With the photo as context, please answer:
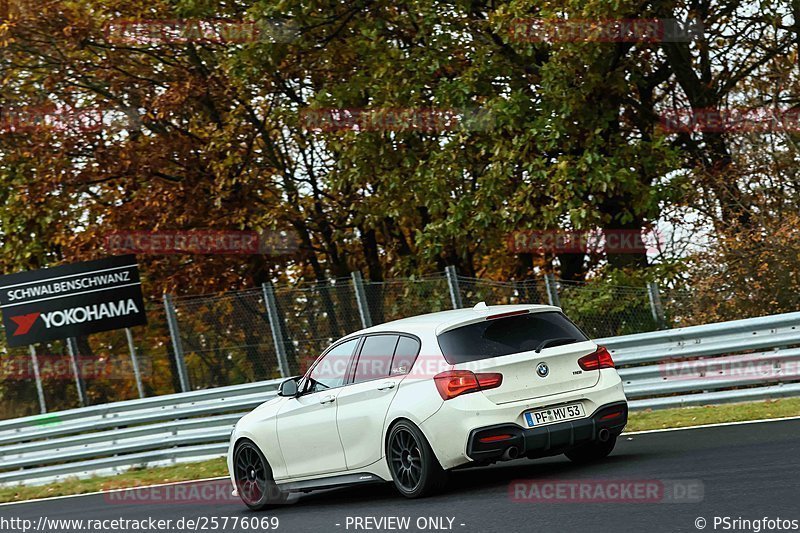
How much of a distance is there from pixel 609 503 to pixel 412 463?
1.88 m

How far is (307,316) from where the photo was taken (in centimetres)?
1819

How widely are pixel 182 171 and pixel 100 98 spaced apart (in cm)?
245

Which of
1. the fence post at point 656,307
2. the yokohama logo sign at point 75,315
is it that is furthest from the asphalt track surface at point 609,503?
the yokohama logo sign at point 75,315

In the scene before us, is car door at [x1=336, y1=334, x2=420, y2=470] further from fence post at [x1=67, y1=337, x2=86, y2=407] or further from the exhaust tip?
fence post at [x1=67, y1=337, x2=86, y2=407]

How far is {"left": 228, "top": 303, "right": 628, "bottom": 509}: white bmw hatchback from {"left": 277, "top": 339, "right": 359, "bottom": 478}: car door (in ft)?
0.04

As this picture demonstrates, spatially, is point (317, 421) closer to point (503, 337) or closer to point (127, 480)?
point (503, 337)

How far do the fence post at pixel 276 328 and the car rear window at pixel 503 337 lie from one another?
8518 mm

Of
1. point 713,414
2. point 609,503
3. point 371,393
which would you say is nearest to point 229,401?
point 713,414

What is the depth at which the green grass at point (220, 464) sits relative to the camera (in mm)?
12273

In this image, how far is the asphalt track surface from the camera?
7316mm

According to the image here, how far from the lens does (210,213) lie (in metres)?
25.1

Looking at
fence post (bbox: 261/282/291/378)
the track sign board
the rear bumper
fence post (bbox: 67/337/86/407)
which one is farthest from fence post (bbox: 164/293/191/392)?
the rear bumper

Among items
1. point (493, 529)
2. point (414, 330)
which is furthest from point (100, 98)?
point (493, 529)

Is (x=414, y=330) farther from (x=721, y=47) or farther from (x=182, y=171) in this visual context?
(x=182, y=171)
